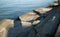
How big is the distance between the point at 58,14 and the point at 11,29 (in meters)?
1.21

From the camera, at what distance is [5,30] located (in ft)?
10.1

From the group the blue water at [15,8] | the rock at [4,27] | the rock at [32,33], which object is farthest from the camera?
the blue water at [15,8]

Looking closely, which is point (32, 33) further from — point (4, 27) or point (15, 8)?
point (15, 8)

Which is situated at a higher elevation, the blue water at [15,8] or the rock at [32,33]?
the rock at [32,33]

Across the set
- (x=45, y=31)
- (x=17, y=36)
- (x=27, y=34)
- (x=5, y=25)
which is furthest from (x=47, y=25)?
(x=5, y=25)

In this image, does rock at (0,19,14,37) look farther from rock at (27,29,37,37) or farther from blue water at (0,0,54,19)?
blue water at (0,0,54,19)

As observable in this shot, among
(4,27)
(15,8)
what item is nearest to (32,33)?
(4,27)

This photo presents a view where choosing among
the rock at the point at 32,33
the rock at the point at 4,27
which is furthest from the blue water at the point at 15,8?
the rock at the point at 4,27

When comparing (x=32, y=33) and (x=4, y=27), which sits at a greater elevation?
(x=4, y=27)

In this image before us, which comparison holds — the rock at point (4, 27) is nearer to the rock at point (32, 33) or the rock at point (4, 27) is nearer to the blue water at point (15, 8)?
the rock at point (32, 33)

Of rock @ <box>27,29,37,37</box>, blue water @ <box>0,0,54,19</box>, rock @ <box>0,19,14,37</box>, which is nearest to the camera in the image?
rock @ <box>0,19,14,37</box>

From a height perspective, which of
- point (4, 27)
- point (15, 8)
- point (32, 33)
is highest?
point (4, 27)

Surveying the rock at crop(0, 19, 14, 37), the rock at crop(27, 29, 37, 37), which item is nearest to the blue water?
the rock at crop(27, 29, 37, 37)

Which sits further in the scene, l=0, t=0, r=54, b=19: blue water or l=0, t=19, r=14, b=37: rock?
l=0, t=0, r=54, b=19: blue water
